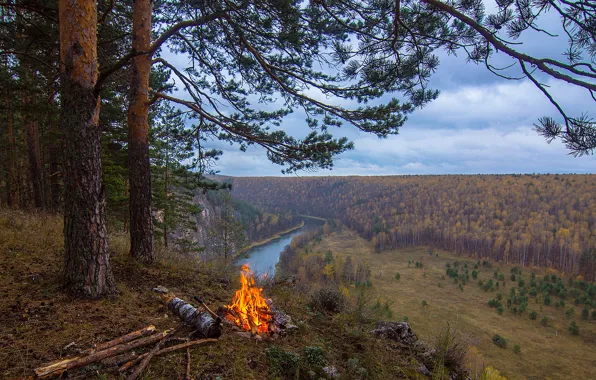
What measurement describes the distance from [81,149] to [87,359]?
2684 mm

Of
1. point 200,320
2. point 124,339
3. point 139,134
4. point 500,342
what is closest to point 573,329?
point 500,342

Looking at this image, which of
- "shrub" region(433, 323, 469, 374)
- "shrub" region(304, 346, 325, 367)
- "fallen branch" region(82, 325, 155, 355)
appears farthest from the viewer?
"shrub" region(433, 323, 469, 374)

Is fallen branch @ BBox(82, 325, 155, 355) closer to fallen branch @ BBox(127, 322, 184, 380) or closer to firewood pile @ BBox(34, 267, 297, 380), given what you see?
firewood pile @ BBox(34, 267, 297, 380)

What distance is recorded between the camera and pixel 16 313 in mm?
3479

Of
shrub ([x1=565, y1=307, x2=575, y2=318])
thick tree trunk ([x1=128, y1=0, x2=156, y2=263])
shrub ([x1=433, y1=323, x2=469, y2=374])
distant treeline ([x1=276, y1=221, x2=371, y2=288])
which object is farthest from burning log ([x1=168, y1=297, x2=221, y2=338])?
shrub ([x1=565, y1=307, x2=575, y2=318])

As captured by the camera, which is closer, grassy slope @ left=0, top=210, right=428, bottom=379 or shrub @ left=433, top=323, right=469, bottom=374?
grassy slope @ left=0, top=210, right=428, bottom=379

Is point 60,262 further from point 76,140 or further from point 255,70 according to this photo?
point 255,70

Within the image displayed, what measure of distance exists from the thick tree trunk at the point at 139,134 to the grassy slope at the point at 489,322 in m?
23.2

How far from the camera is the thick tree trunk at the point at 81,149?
384 cm

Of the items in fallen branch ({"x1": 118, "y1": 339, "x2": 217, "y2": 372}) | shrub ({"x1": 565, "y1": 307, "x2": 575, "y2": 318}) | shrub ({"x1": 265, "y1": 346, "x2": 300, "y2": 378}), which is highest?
fallen branch ({"x1": 118, "y1": 339, "x2": 217, "y2": 372})

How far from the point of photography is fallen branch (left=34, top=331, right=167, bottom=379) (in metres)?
2.46

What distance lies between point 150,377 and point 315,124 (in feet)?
18.3

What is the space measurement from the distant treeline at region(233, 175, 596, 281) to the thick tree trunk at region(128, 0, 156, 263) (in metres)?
87.7

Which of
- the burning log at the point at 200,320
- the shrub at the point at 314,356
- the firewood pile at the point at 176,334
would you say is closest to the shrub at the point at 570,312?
the shrub at the point at 314,356
